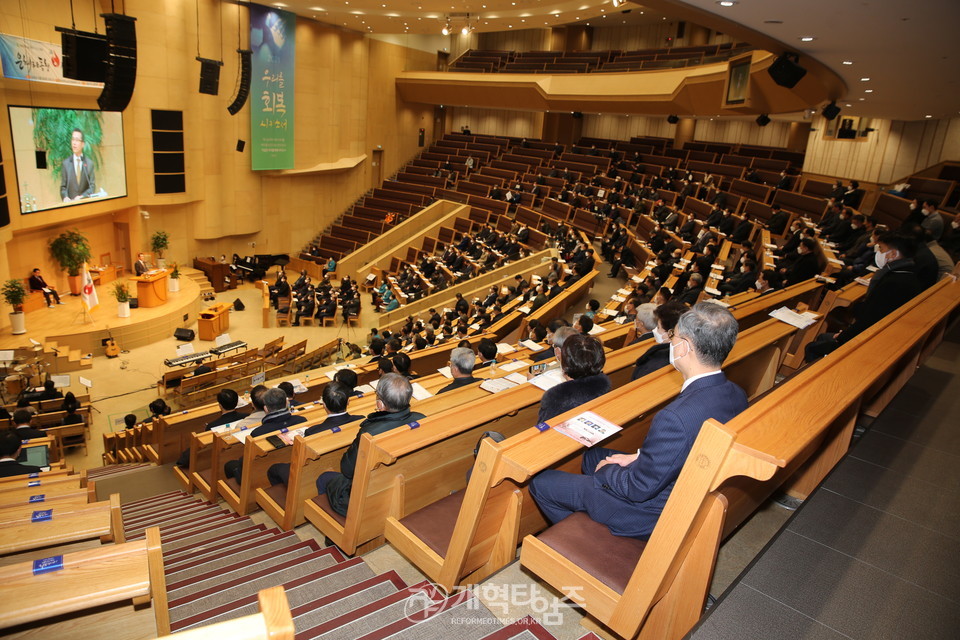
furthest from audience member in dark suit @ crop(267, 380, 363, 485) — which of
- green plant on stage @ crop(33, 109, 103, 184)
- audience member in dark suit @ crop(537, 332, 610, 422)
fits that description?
green plant on stage @ crop(33, 109, 103, 184)

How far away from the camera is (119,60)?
7965mm

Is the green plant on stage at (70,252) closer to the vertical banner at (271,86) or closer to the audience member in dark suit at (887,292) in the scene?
the vertical banner at (271,86)

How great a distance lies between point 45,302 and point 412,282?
294 inches

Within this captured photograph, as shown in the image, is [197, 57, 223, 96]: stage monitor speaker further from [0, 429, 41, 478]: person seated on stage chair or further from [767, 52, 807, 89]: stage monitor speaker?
[767, 52, 807, 89]: stage monitor speaker

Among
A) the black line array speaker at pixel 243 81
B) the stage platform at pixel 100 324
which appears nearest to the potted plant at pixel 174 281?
the stage platform at pixel 100 324

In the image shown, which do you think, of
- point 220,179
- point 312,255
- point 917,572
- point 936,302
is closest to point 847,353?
point 917,572

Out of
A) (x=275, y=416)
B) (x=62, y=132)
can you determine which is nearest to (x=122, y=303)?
(x=62, y=132)

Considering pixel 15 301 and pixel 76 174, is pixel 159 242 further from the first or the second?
pixel 15 301

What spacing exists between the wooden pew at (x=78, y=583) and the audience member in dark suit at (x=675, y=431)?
141 centimetres

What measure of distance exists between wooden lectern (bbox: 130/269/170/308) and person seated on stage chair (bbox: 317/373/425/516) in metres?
10.9

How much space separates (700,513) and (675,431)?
0.29m

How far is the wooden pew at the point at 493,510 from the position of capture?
1948 mm

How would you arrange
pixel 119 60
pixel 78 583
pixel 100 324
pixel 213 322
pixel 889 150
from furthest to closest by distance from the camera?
pixel 889 150 < pixel 213 322 < pixel 100 324 < pixel 119 60 < pixel 78 583

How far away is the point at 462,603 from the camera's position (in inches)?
75.0
